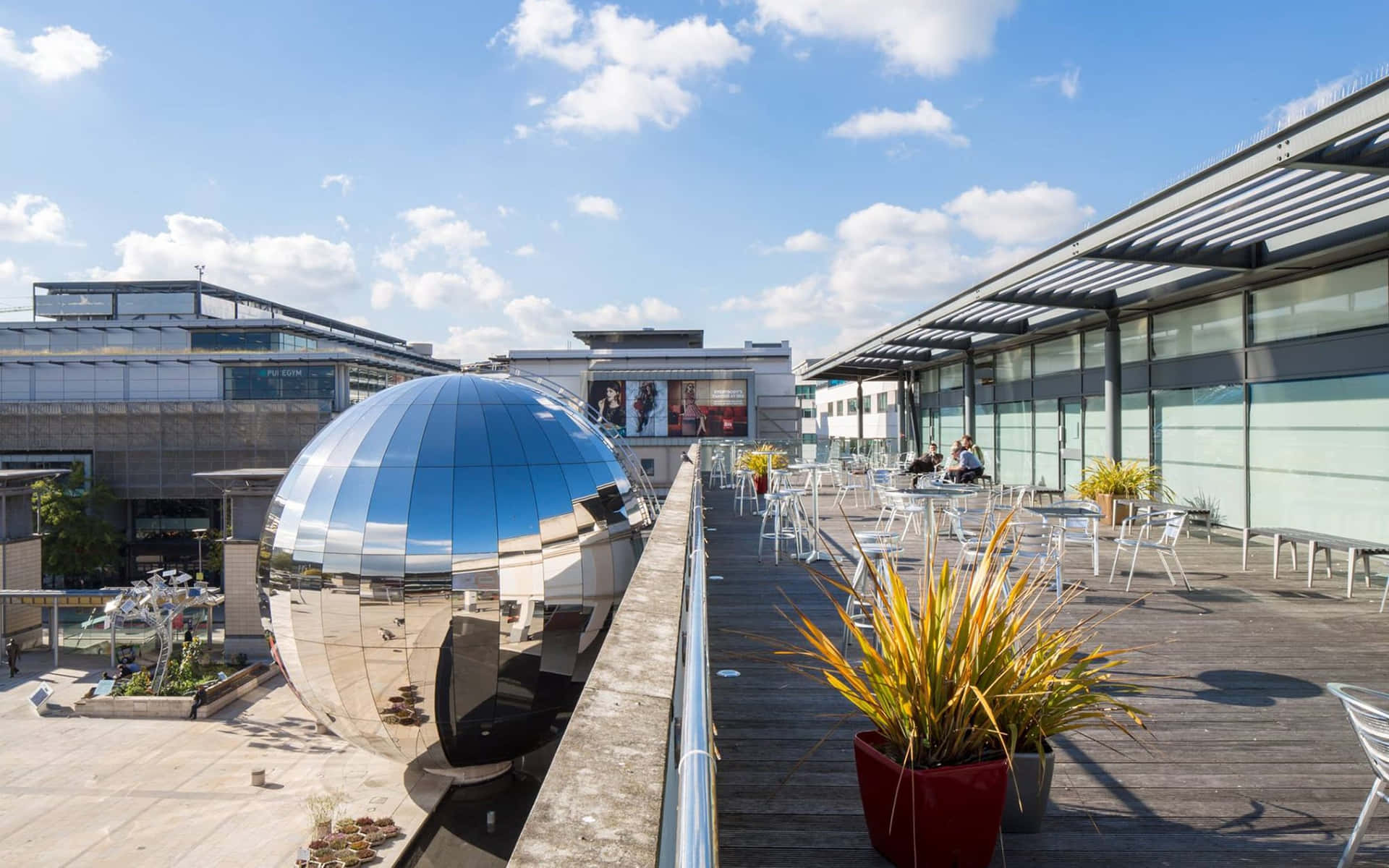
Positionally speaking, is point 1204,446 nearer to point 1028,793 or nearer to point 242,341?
point 1028,793

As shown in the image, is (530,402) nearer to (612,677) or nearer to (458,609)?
(458,609)

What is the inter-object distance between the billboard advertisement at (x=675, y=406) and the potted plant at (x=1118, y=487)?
77.8ft

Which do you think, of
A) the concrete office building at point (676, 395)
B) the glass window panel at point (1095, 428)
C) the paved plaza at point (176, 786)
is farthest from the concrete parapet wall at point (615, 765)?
the concrete office building at point (676, 395)

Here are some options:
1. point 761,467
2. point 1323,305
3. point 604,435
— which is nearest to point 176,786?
point 761,467

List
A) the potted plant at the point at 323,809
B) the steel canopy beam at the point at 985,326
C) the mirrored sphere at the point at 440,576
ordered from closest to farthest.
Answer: the mirrored sphere at the point at 440,576 < the potted plant at the point at 323,809 < the steel canopy beam at the point at 985,326

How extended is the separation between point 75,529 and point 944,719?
5493cm

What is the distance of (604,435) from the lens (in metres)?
6.80

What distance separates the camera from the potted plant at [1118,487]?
12852 mm

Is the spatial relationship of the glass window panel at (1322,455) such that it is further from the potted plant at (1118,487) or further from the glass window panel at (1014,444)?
the glass window panel at (1014,444)

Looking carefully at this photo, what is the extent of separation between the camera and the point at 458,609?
502 cm

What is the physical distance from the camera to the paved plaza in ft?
46.0

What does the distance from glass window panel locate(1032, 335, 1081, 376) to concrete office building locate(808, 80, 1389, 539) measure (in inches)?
3.2

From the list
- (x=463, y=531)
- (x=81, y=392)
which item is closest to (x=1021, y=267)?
(x=463, y=531)

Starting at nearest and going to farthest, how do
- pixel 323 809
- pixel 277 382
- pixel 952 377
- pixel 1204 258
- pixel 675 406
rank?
pixel 1204 258 < pixel 323 809 < pixel 952 377 < pixel 675 406 < pixel 277 382
